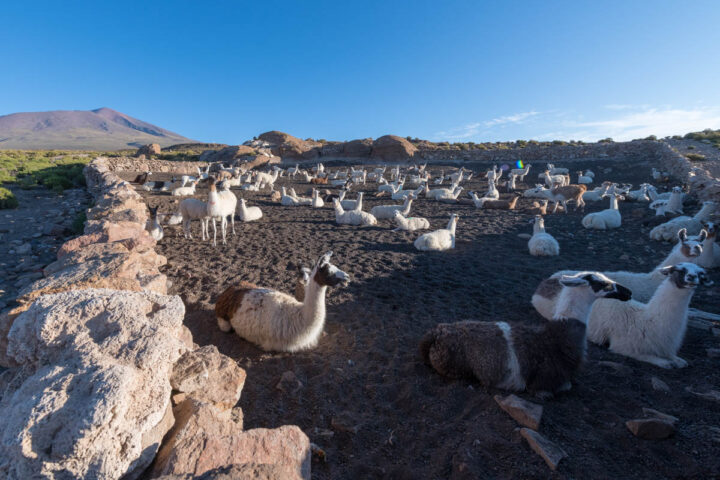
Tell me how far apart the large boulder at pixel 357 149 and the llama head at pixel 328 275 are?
40466 mm

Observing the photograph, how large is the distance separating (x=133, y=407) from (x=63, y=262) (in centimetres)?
441

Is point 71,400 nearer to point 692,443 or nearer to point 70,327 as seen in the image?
point 70,327

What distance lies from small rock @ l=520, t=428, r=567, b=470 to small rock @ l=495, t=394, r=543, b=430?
11 centimetres

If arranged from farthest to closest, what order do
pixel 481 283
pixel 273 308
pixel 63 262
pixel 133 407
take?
pixel 481 283, pixel 63 262, pixel 273 308, pixel 133 407

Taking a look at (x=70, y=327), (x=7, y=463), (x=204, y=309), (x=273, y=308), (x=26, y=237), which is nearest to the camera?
(x=7, y=463)

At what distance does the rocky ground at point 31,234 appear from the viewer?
23.6 feet

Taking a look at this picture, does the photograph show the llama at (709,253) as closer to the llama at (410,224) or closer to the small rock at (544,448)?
the llama at (410,224)

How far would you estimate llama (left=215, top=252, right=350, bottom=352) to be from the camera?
179 inches

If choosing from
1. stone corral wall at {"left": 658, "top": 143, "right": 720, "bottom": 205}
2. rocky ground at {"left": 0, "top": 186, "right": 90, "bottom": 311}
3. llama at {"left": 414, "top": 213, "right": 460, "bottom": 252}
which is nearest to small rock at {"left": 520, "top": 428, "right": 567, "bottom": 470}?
llama at {"left": 414, "top": 213, "right": 460, "bottom": 252}

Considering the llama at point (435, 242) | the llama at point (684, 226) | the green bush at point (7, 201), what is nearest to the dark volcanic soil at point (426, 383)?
the llama at point (435, 242)

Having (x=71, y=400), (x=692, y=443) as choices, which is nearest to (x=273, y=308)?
(x=71, y=400)

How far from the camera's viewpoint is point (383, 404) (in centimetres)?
358

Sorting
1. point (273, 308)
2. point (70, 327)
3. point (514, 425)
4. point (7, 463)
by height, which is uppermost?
point (70, 327)

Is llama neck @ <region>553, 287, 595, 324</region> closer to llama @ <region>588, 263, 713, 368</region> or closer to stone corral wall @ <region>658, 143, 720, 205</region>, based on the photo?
llama @ <region>588, 263, 713, 368</region>
